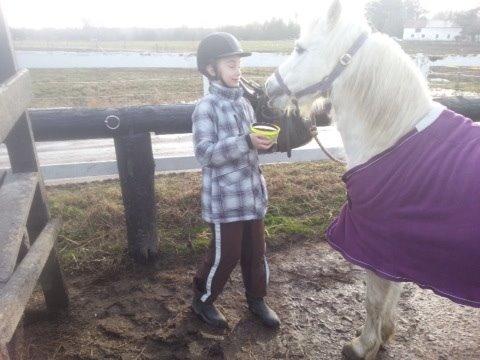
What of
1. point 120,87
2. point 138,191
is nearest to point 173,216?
point 138,191

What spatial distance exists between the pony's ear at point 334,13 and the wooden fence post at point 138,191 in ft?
4.69

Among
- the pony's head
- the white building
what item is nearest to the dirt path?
the pony's head

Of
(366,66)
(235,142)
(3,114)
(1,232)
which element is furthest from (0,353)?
(366,66)

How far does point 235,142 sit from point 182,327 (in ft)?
4.24

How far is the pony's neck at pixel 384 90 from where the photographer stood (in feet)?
6.43

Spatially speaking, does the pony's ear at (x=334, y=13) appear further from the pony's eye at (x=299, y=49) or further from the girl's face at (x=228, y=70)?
the girl's face at (x=228, y=70)

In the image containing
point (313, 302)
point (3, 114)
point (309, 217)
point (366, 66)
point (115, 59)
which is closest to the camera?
point (3, 114)

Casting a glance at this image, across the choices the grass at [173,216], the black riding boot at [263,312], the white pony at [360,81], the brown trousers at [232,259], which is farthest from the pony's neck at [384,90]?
the grass at [173,216]

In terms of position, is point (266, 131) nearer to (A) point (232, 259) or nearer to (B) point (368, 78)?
(B) point (368, 78)

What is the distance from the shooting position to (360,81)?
1.99 meters

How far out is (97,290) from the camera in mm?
2881

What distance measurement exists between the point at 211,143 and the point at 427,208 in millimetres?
1124

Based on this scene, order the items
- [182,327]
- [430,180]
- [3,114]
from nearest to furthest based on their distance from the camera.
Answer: [3,114] → [430,180] → [182,327]

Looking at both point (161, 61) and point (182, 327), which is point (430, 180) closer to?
point (182, 327)
